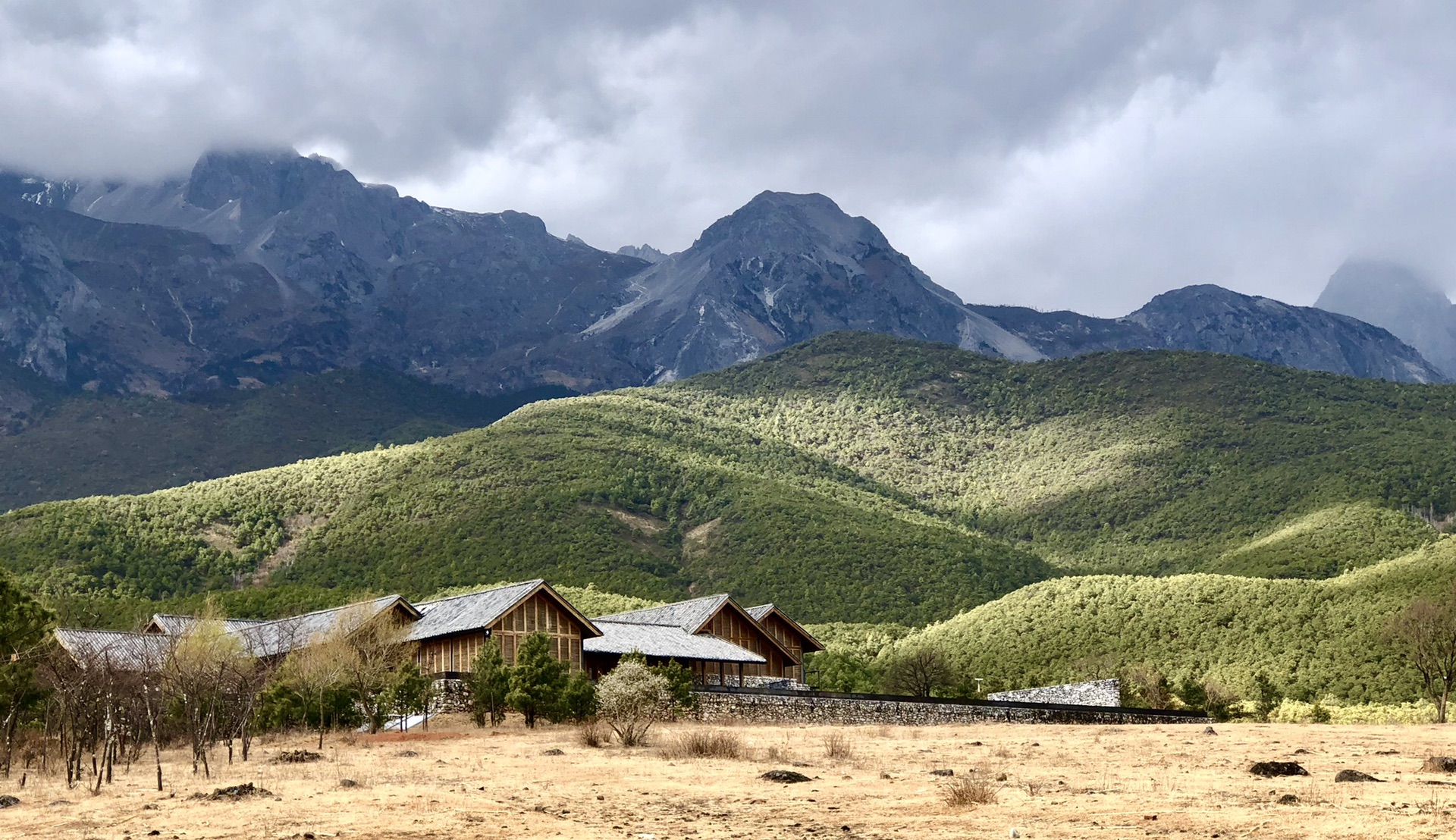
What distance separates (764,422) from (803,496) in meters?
42.4

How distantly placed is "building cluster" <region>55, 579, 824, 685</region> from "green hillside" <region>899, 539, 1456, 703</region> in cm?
1327

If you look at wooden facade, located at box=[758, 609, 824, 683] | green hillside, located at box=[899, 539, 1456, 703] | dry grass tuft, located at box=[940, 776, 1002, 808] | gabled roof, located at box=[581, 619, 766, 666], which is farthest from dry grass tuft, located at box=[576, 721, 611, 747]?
green hillside, located at box=[899, 539, 1456, 703]

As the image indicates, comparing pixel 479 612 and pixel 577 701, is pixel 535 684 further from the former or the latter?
pixel 479 612

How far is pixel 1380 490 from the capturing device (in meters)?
94.6

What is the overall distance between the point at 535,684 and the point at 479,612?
29.3 ft

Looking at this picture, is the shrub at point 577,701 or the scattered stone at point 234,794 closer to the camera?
the scattered stone at point 234,794

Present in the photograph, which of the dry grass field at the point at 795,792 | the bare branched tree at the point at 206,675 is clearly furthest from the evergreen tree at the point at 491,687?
the dry grass field at the point at 795,792

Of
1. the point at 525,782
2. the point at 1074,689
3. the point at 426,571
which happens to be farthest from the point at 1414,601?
the point at 426,571

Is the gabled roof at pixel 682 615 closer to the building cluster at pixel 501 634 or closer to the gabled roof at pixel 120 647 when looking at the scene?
the building cluster at pixel 501 634

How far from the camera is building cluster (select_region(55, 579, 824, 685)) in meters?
46.6

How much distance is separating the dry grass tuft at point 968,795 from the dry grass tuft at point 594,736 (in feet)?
43.0

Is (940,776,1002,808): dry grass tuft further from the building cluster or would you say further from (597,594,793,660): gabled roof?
(597,594,793,660): gabled roof

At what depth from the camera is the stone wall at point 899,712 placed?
142 feet

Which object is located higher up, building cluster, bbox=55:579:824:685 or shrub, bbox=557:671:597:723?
building cluster, bbox=55:579:824:685
